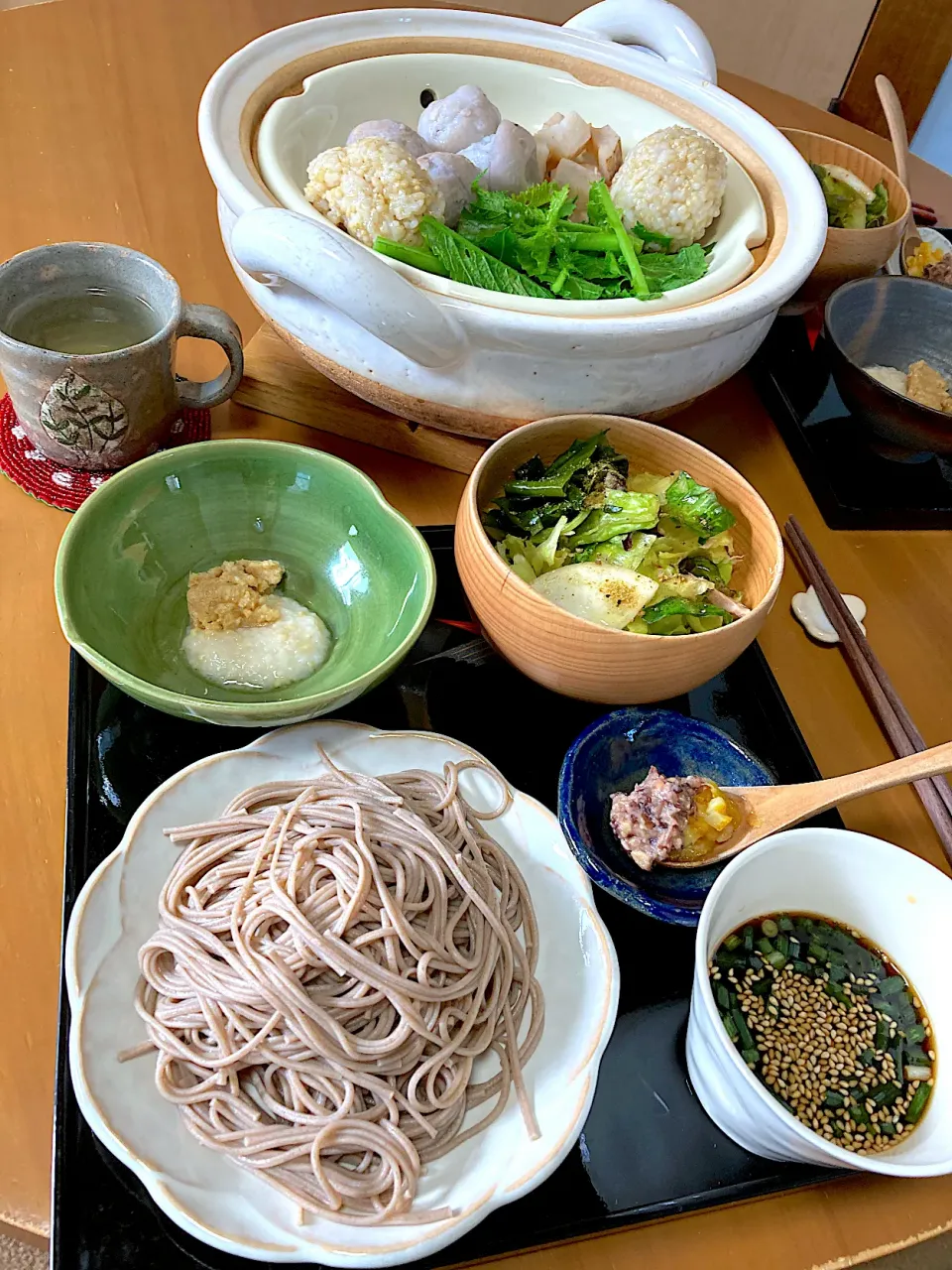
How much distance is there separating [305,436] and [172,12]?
1.41 meters

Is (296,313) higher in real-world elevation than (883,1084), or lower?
higher

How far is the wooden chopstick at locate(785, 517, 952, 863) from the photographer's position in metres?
1.16

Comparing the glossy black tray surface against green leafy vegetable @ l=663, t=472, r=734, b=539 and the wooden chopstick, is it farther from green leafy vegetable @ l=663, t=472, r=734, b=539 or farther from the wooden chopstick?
green leafy vegetable @ l=663, t=472, r=734, b=539

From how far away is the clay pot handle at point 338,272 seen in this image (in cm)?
104

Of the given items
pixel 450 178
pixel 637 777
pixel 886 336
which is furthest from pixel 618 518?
pixel 886 336

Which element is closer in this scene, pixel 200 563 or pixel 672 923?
pixel 672 923

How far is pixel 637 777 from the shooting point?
1089 mm

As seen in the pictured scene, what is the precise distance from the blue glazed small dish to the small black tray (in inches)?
1.6

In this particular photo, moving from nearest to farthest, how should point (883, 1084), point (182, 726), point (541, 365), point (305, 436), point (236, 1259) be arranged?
point (236, 1259) < point (883, 1084) < point (182, 726) < point (541, 365) < point (305, 436)

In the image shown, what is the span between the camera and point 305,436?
1454 millimetres

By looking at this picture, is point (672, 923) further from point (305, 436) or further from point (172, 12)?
point (172, 12)

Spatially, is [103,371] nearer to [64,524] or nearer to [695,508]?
[64,524]

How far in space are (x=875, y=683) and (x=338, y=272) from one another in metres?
0.87

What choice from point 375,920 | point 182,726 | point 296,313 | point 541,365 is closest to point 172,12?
point 296,313
